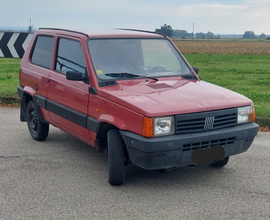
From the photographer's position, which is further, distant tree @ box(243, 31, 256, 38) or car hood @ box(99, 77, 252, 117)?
distant tree @ box(243, 31, 256, 38)

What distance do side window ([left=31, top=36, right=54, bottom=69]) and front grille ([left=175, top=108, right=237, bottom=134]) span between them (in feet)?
8.95

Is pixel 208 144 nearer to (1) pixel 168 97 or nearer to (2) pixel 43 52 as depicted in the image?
(1) pixel 168 97

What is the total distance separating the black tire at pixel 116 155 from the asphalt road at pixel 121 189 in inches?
6.6

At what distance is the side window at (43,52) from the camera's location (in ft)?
20.5

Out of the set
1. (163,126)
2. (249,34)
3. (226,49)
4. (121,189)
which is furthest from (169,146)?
(249,34)

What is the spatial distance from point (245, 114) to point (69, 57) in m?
2.60

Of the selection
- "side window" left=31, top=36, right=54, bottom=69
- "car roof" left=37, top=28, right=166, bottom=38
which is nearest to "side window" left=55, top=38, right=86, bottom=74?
"car roof" left=37, top=28, right=166, bottom=38

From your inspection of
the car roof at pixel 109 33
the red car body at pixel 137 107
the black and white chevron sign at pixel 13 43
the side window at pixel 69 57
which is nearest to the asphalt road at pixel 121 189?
the red car body at pixel 137 107

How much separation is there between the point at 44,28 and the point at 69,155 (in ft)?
7.50

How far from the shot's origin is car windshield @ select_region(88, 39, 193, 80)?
526 cm

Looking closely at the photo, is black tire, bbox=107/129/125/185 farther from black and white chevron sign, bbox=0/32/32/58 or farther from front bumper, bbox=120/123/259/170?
black and white chevron sign, bbox=0/32/32/58

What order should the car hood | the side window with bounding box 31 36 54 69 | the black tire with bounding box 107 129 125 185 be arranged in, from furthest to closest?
the side window with bounding box 31 36 54 69, the black tire with bounding box 107 129 125 185, the car hood

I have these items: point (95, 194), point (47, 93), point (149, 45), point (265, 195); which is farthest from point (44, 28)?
point (265, 195)

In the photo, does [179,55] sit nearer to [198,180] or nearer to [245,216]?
[198,180]
